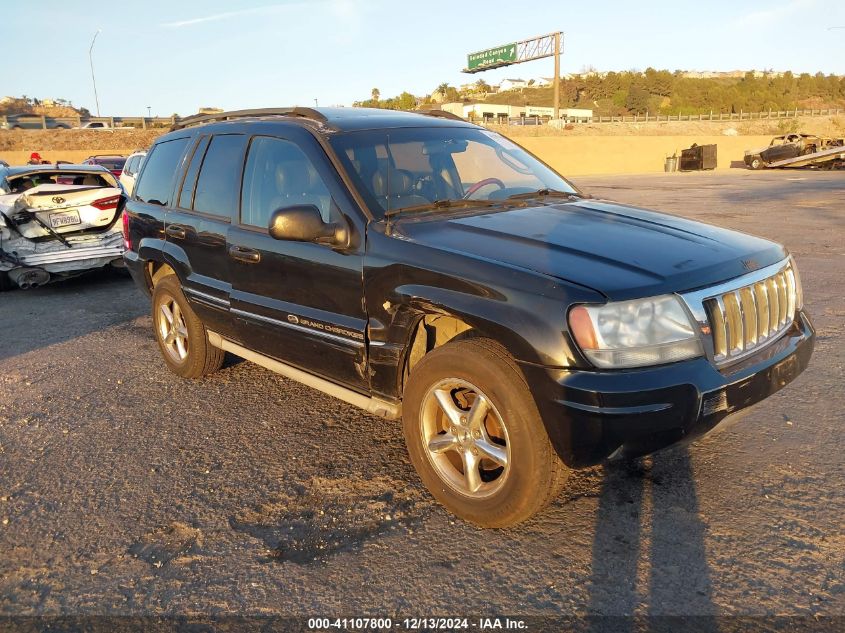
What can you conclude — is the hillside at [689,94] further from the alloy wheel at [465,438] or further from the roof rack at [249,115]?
the alloy wheel at [465,438]

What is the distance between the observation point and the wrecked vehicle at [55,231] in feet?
27.6

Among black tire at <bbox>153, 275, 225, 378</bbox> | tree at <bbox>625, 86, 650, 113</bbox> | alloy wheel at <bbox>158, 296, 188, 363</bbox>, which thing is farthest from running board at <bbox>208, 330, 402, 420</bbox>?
tree at <bbox>625, 86, 650, 113</bbox>

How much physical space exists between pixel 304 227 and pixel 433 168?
100cm

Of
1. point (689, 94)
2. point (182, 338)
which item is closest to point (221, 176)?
point (182, 338)

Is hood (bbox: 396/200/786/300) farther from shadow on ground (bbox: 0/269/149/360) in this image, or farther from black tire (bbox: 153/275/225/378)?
shadow on ground (bbox: 0/269/149/360)

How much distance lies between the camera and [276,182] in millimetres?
4129

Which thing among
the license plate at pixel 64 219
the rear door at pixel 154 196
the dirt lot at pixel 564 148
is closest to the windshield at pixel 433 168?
the rear door at pixel 154 196

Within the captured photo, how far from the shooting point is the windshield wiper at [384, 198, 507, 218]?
360 centimetres

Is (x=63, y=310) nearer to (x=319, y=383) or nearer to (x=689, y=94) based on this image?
(x=319, y=383)

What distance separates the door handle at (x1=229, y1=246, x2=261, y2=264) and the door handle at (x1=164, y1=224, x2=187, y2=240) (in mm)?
777

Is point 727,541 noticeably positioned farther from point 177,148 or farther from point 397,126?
point 177,148

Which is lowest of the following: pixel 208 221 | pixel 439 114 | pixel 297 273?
pixel 297 273

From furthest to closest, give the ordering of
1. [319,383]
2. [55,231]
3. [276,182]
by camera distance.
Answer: [55,231]
[276,182]
[319,383]

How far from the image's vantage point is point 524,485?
2.86 meters
